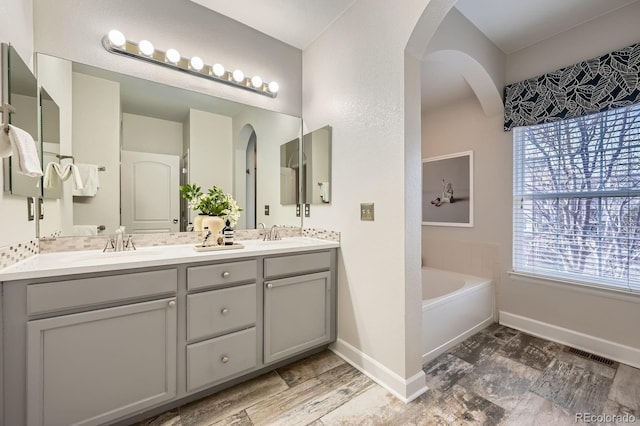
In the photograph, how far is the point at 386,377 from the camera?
5.42ft

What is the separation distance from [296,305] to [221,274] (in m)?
0.58

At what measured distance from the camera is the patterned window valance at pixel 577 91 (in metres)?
1.84

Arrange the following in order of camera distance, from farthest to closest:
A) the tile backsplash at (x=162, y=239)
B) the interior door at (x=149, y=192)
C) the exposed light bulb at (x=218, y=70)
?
the exposed light bulb at (x=218, y=70) < the interior door at (x=149, y=192) < the tile backsplash at (x=162, y=239)

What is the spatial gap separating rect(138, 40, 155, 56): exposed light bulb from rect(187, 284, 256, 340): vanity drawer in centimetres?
156

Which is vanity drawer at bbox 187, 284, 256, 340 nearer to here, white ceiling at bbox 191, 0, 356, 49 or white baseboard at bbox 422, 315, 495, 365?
white baseboard at bbox 422, 315, 495, 365

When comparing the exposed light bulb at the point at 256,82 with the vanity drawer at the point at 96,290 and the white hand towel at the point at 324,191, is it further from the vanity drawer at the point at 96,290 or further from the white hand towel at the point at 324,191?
the vanity drawer at the point at 96,290

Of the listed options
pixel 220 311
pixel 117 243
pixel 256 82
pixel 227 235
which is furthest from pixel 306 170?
pixel 117 243

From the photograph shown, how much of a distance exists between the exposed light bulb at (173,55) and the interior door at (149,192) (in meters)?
0.64

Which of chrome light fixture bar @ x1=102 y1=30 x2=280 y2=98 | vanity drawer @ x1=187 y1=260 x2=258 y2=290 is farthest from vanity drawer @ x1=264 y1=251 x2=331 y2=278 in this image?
chrome light fixture bar @ x1=102 y1=30 x2=280 y2=98

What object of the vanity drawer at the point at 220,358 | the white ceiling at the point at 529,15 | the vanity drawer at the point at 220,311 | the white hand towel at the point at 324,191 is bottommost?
the vanity drawer at the point at 220,358

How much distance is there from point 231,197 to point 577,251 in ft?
9.34

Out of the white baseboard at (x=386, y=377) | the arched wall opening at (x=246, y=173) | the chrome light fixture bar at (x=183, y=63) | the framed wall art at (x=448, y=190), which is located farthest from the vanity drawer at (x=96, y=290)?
the framed wall art at (x=448, y=190)

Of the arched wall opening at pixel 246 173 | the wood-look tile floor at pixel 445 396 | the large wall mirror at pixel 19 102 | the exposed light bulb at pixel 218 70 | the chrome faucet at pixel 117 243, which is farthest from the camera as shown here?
the arched wall opening at pixel 246 173

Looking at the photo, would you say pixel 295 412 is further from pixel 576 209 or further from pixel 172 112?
pixel 576 209
